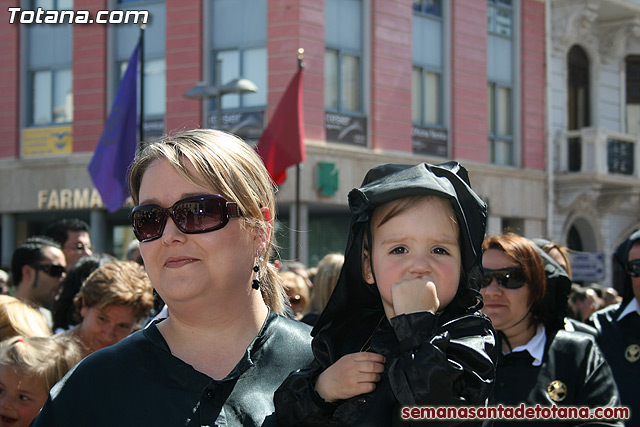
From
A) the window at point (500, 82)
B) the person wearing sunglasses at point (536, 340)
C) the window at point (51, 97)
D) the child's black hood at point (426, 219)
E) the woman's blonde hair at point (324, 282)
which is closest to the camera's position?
the child's black hood at point (426, 219)

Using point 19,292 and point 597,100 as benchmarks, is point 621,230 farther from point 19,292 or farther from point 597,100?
point 19,292

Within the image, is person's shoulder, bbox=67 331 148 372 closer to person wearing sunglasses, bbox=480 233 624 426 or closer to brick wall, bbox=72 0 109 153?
person wearing sunglasses, bbox=480 233 624 426

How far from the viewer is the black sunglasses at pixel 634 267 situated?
5188mm

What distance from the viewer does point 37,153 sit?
20.3 meters

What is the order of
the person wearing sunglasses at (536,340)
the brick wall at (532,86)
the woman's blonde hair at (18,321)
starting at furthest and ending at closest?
1. the brick wall at (532,86)
2. the woman's blonde hair at (18,321)
3. the person wearing sunglasses at (536,340)

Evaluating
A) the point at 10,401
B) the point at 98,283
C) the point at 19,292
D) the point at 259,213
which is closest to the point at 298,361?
the point at 259,213

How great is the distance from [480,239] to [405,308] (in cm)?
35

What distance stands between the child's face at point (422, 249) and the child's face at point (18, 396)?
2068 mm

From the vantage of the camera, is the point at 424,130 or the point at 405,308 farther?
the point at 424,130

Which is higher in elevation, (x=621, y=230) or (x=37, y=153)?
(x=37, y=153)

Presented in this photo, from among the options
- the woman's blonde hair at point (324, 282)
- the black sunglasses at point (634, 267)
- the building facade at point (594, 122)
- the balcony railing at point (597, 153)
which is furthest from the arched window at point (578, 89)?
the black sunglasses at point (634, 267)

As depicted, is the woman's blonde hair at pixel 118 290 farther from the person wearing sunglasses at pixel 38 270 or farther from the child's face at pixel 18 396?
the person wearing sunglasses at pixel 38 270

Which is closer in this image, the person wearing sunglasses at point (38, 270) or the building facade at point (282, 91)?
the person wearing sunglasses at point (38, 270)

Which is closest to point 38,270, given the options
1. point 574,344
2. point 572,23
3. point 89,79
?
point 574,344
